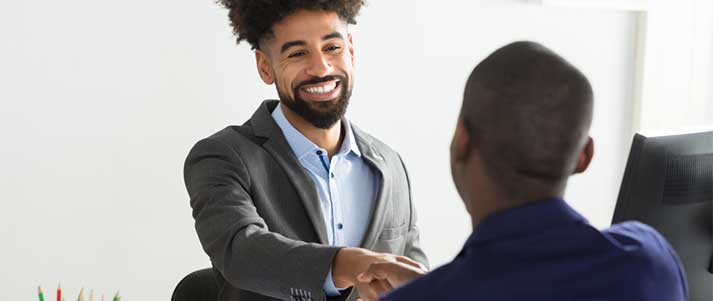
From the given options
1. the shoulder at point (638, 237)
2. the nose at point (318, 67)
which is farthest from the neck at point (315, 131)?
the shoulder at point (638, 237)

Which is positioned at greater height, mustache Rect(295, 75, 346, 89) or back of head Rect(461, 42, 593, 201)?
mustache Rect(295, 75, 346, 89)

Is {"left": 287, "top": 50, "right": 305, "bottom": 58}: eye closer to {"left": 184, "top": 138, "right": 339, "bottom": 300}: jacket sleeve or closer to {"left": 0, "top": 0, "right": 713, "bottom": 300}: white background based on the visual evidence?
{"left": 184, "top": 138, "right": 339, "bottom": 300}: jacket sleeve

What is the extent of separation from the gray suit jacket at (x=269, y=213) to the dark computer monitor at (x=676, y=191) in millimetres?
461

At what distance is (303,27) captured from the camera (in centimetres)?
173

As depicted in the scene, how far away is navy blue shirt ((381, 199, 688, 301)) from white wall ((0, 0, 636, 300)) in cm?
187

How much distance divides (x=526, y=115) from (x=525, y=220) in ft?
0.34

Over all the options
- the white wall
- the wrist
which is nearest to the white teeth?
the wrist

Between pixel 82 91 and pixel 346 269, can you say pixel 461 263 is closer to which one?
pixel 346 269

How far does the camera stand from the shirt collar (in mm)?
933

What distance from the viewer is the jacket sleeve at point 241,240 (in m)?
1.43

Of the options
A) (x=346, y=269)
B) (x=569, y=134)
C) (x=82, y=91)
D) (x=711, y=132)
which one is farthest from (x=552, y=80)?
(x=82, y=91)

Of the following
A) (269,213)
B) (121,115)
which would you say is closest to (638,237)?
(269,213)

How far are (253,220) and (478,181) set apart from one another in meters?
0.67

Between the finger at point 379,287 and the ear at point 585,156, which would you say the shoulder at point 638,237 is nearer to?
the ear at point 585,156
